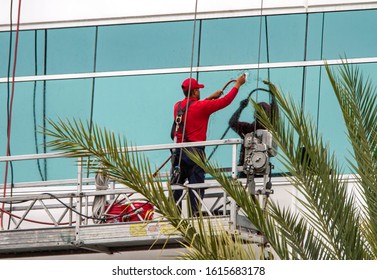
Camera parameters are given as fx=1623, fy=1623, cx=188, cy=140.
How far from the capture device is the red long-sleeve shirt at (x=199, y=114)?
19.0 m

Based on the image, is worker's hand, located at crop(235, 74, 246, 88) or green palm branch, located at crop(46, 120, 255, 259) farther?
worker's hand, located at crop(235, 74, 246, 88)

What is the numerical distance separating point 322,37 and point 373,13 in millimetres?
750

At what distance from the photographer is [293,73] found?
69.7ft

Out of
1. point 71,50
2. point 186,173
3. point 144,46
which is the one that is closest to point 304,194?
point 186,173

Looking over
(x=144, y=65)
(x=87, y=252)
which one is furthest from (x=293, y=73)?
(x=87, y=252)

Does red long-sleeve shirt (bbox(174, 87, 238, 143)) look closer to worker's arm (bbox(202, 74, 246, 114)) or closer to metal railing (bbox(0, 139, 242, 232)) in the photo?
worker's arm (bbox(202, 74, 246, 114))

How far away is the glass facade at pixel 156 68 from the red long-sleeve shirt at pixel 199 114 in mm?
1889

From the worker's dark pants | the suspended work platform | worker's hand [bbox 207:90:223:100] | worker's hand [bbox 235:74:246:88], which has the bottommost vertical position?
the suspended work platform

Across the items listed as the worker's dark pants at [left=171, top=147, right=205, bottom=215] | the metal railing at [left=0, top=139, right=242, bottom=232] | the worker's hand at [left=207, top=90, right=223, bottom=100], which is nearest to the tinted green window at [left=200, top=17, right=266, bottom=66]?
the worker's hand at [left=207, top=90, right=223, bottom=100]

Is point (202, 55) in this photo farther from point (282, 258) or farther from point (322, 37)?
point (282, 258)

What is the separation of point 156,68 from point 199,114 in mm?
2943

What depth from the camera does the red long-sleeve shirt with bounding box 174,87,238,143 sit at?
1902cm

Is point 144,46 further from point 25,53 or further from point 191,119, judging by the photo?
point 191,119

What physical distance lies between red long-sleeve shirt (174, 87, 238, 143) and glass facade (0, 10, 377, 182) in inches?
74.4
